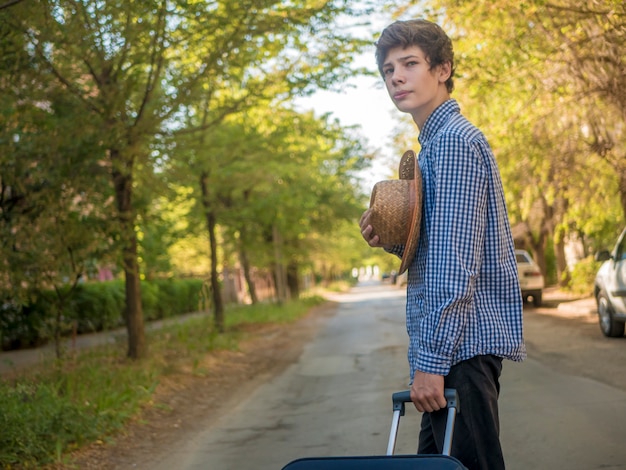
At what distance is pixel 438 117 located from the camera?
9.29 feet

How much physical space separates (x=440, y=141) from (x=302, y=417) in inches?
275

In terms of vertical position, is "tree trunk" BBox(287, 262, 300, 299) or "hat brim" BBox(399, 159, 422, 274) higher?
"hat brim" BBox(399, 159, 422, 274)

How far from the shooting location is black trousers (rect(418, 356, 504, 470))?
8.32 feet

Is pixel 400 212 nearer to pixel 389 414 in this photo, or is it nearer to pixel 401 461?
pixel 401 461

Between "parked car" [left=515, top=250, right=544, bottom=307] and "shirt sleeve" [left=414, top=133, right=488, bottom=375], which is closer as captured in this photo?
"shirt sleeve" [left=414, top=133, right=488, bottom=375]

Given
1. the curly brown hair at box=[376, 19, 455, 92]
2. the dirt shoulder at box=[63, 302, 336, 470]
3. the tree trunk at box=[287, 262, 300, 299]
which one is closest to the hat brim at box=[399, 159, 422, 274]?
the curly brown hair at box=[376, 19, 455, 92]

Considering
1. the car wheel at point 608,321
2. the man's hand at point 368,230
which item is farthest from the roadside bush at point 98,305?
the man's hand at point 368,230

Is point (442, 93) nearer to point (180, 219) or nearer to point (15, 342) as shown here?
point (15, 342)

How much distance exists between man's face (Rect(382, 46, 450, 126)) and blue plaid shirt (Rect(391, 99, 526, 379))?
0.17 metres

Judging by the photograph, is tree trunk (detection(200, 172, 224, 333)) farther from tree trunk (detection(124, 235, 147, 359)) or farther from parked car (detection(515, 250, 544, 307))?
parked car (detection(515, 250, 544, 307))

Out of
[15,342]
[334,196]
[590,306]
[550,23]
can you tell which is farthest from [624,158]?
[334,196]

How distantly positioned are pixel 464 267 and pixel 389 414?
21.5ft

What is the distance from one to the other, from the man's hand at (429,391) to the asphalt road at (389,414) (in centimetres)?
380

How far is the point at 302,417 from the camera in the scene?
9.25 m
